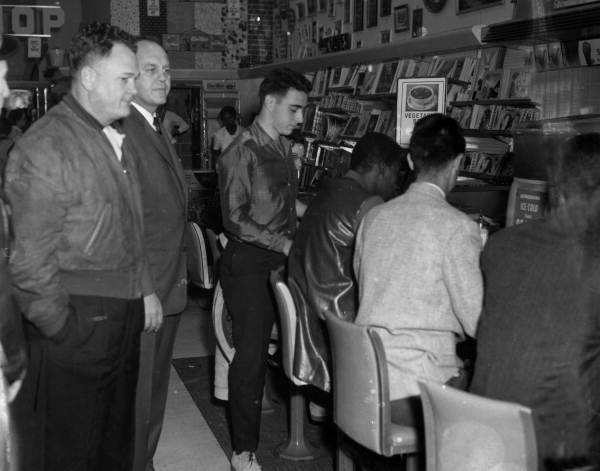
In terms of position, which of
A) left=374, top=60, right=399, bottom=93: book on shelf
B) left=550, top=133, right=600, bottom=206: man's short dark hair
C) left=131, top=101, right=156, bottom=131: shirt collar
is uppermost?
left=374, top=60, right=399, bottom=93: book on shelf

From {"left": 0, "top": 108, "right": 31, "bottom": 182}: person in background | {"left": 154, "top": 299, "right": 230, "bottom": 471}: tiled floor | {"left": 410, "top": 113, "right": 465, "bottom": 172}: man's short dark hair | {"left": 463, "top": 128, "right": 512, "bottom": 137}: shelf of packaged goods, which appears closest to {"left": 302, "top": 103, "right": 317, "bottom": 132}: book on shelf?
{"left": 463, "top": 128, "right": 512, "bottom": 137}: shelf of packaged goods

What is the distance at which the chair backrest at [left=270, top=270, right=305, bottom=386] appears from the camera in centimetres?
324

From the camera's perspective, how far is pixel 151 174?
2.89 m

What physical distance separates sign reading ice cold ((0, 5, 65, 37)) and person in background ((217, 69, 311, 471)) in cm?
251

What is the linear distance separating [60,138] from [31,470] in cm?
103

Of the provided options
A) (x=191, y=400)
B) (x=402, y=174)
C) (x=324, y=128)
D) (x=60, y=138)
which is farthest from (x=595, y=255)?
(x=324, y=128)

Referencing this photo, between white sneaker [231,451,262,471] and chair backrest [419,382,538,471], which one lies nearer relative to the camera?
chair backrest [419,382,538,471]

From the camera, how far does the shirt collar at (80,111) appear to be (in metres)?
2.44

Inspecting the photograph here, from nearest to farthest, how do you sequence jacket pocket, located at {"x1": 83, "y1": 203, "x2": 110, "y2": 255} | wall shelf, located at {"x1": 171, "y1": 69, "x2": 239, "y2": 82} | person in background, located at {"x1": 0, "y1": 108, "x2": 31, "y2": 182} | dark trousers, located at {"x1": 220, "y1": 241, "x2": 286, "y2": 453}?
jacket pocket, located at {"x1": 83, "y1": 203, "x2": 110, "y2": 255} < dark trousers, located at {"x1": 220, "y1": 241, "x2": 286, "y2": 453} < person in background, located at {"x1": 0, "y1": 108, "x2": 31, "y2": 182} < wall shelf, located at {"x1": 171, "y1": 69, "x2": 239, "y2": 82}

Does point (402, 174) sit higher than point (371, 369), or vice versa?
point (402, 174)

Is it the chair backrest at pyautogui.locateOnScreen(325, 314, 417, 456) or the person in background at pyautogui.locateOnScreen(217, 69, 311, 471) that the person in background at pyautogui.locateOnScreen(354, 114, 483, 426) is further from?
the person in background at pyautogui.locateOnScreen(217, 69, 311, 471)

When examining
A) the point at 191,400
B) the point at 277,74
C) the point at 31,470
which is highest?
the point at 277,74

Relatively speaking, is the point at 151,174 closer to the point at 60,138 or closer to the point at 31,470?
the point at 60,138

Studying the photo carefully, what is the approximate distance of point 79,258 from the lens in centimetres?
238
